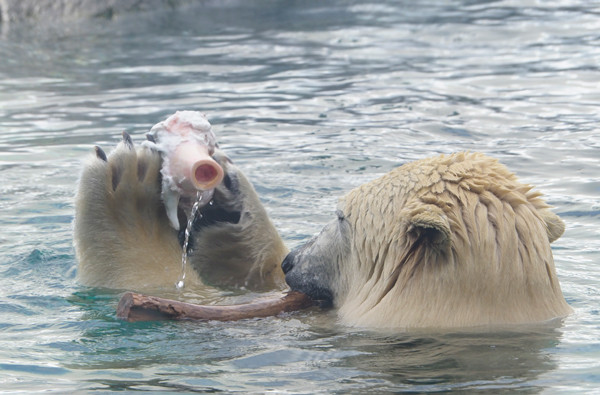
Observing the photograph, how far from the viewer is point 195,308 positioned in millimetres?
4293

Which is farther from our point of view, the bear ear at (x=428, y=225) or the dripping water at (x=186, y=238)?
the dripping water at (x=186, y=238)

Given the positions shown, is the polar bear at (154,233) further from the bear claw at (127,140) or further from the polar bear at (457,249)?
the polar bear at (457,249)

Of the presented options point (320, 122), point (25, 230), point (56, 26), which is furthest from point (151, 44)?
point (25, 230)

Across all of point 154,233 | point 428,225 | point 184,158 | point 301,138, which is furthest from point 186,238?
point 301,138

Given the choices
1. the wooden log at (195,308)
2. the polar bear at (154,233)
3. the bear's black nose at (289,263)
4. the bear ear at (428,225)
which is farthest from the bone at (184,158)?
the bear ear at (428,225)

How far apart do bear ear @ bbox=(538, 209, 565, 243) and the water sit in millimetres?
407

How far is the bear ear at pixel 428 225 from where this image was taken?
3840mm

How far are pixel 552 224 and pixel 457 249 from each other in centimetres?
56

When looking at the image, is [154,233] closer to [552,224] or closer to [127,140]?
[127,140]

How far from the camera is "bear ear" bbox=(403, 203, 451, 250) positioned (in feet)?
12.6

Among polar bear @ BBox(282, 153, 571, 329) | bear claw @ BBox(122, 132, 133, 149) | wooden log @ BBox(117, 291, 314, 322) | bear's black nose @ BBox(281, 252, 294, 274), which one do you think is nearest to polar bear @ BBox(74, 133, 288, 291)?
bear claw @ BBox(122, 132, 133, 149)

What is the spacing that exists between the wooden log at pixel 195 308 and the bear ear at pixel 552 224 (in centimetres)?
123

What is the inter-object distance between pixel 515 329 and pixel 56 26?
12551 mm

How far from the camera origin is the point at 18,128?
30.8ft
